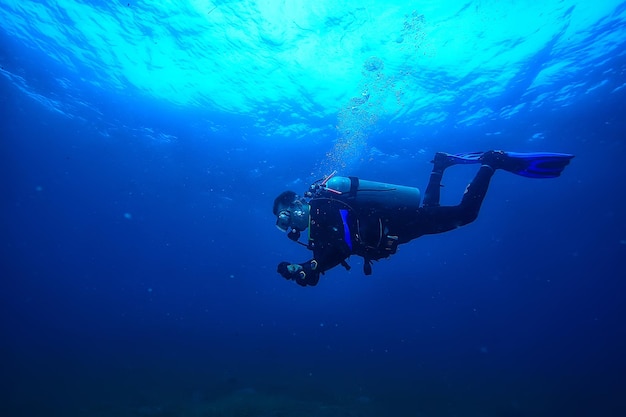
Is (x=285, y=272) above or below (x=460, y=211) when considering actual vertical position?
below

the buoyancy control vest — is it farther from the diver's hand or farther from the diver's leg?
the diver's hand

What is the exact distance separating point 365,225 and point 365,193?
0.64 metres

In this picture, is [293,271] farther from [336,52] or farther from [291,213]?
[336,52]

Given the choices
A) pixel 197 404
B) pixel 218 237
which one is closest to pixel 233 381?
pixel 197 404

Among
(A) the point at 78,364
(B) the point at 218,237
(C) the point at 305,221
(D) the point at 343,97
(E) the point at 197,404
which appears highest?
(B) the point at 218,237

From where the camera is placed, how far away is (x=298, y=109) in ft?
62.9

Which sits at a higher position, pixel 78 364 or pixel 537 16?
pixel 537 16

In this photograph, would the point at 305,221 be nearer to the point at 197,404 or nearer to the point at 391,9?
the point at 391,9

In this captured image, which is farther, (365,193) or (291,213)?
(365,193)

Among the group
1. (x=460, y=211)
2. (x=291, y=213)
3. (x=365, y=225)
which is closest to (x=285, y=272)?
(x=291, y=213)

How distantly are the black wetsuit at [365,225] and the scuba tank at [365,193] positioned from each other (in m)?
0.06

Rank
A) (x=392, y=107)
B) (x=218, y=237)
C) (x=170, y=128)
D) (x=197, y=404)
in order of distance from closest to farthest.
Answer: (x=197, y=404) < (x=392, y=107) < (x=170, y=128) < (x=218, y=237)

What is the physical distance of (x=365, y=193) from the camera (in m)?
6.08

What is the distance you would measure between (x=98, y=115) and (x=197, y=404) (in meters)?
20.8
